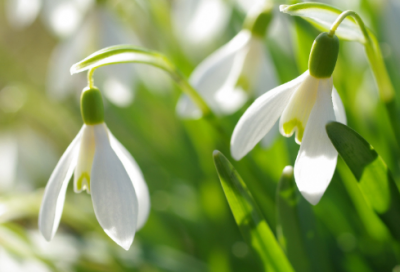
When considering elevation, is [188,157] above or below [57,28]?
below

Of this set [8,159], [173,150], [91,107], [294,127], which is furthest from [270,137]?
[8,159]

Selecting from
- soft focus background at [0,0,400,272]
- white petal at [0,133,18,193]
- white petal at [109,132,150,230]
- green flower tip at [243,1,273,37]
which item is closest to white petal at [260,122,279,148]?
soft focus background at [0,0,400,272]

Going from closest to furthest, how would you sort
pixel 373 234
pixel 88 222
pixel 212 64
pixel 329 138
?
pixel 329 138 → pixel 212 64 → pixel 373 234 → pixel 88 222

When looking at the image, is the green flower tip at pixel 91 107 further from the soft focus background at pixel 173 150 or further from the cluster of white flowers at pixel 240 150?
the soft focus background at pixel 173 150

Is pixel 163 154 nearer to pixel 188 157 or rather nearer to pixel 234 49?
pixel 188 157

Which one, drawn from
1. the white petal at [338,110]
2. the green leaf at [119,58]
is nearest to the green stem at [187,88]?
the green leaf at [119,58]

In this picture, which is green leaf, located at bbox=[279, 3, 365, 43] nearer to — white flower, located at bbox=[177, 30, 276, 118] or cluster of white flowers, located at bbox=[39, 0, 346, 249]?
cluster of white flowers, located at bbox=[39, 0, 346, 249]

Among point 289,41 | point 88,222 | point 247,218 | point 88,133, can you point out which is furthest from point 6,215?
point 289,41
